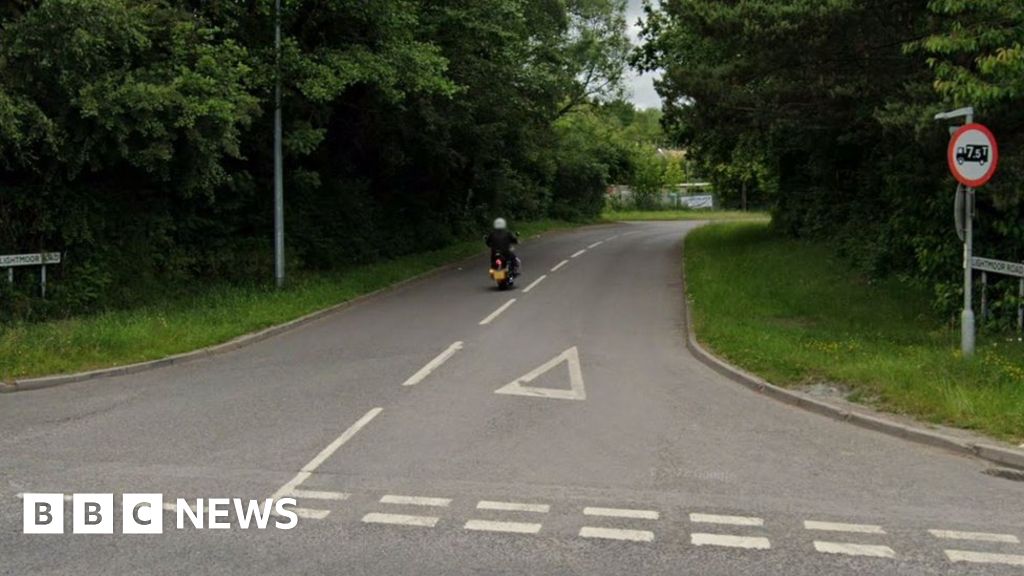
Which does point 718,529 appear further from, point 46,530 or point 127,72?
point 127,72

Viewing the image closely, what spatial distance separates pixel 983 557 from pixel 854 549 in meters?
0.74

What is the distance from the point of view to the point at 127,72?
14.5 meters

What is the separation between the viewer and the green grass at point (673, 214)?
220 ft

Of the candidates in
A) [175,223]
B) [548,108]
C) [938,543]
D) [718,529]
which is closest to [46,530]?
[718,529]

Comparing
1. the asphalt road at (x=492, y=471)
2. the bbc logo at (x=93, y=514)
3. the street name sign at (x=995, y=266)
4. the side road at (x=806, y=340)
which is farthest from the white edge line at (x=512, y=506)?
the street name sign at (x=995, y=266)

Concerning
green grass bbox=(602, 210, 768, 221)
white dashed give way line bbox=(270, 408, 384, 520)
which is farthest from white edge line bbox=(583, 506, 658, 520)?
green grass bbox=(602, 210, 768, 221)

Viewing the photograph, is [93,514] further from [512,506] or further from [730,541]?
[730,541]

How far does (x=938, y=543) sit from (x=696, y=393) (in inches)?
190

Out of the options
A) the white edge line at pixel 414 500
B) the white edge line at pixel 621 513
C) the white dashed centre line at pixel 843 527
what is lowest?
the white dashed centre line at pixel 843 527

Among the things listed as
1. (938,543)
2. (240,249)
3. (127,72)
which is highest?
(127,72)

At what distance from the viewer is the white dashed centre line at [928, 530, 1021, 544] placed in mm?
5586

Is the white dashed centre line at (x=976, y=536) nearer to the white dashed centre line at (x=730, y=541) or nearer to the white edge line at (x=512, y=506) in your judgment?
the white dashed centre line at (x=730, y=541)

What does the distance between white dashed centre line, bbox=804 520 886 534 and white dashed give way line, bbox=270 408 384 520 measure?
320 cm

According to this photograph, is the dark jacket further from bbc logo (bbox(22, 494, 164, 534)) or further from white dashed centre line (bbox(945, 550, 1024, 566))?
white dashed centre line (bbox(945, 550, 1024, 566))
